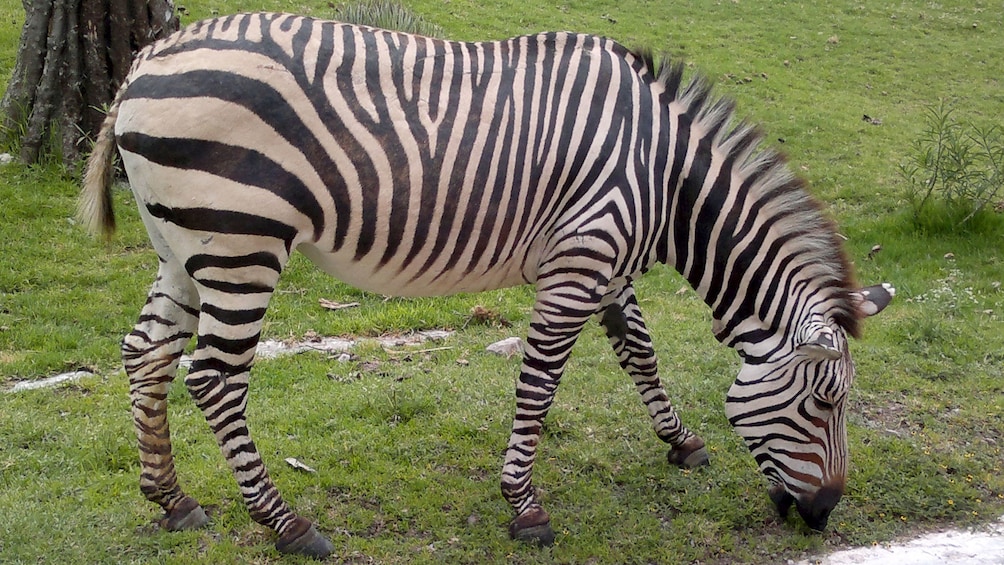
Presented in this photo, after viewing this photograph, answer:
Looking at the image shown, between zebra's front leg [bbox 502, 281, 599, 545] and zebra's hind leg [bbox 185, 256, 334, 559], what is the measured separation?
108cm

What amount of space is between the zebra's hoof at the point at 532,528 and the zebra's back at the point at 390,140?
4.31 ft

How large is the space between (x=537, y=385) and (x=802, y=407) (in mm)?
1427

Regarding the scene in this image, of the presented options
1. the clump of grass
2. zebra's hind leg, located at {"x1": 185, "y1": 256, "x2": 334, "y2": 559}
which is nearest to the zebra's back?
zebra's hind leg, located at {"x1": 185, "y1": 256, "x2": 334, "y2": 559}

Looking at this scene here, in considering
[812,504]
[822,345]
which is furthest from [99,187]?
[812,504]

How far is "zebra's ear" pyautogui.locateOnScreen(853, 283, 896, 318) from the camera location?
4.56m

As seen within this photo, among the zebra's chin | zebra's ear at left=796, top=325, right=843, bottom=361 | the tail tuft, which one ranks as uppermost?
the tail tuft

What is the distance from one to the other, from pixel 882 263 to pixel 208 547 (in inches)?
303

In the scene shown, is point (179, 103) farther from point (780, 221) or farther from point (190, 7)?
point (190, 7)

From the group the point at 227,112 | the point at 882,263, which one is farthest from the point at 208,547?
the point at 882,263

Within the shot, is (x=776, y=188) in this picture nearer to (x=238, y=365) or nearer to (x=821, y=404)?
(x=821, y=404)

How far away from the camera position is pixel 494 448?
5.69 metres

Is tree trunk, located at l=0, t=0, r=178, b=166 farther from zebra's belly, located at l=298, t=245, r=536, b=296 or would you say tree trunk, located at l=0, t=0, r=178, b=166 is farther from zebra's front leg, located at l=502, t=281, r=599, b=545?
zebra's front leg, located at l=502, t=281, r=599, b=545

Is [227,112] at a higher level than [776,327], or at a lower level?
higher

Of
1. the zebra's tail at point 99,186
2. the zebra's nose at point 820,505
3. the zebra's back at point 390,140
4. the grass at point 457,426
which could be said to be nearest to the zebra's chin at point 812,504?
the zebra's nose at point 820,505
